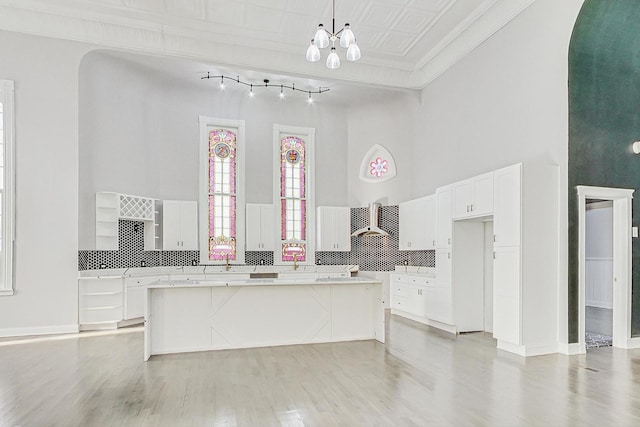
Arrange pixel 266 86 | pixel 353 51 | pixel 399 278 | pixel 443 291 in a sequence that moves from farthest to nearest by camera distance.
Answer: pixel 266 86
pixel 399 278
pixel 443 291
pixel 353 51

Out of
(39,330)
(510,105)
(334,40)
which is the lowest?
(39,330)

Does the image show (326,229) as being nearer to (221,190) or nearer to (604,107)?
(221,190)

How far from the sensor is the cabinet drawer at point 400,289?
8000mm

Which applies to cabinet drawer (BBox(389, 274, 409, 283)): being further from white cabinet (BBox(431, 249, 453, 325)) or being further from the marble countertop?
the marble countertop

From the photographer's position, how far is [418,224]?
8180 millimetres

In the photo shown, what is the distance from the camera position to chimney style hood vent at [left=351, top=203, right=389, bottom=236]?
29.6 ft

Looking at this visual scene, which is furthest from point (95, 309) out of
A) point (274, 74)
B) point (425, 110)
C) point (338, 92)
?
point (425, 110)

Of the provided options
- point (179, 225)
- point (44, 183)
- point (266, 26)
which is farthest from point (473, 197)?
point (44, 183)

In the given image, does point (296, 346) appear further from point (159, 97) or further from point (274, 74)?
point (159, 97)

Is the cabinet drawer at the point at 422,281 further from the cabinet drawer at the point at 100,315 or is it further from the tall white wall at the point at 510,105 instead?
the cabinet drawer at the point at 100,315

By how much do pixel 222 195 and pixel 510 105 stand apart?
594 cm

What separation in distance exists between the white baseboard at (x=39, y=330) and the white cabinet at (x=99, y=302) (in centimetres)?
16

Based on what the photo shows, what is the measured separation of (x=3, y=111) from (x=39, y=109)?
0.48 metres

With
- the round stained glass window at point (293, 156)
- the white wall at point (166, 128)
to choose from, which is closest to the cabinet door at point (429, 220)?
the white wall at point (166, 128)
